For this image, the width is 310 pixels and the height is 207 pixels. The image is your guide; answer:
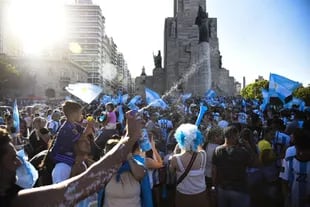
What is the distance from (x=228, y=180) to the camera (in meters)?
4.44

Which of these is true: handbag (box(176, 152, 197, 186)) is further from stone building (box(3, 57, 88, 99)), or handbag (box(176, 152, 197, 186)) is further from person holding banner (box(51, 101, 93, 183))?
stone building (box(3, 57, 88, 99))

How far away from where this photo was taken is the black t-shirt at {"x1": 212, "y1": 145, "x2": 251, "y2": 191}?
173 inches

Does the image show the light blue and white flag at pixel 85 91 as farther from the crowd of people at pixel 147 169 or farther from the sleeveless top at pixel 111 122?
the crowd of people at pixel 147 169

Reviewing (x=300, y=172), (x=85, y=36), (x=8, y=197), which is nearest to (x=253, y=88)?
(x=85, y=36)

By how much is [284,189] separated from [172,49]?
5637cm

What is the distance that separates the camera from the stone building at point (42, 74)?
64375 mm

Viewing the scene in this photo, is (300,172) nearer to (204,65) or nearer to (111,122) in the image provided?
(111,122)

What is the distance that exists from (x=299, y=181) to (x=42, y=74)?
67.6 metres

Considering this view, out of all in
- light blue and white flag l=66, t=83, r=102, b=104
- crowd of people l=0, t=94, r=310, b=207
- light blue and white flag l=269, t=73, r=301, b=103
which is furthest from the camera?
light blue and white flag l=269, t=73, r=301, b=103

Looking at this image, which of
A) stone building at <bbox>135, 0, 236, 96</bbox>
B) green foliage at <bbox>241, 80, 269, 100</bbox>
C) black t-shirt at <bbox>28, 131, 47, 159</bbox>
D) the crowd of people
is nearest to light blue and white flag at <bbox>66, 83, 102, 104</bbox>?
the crowd of people

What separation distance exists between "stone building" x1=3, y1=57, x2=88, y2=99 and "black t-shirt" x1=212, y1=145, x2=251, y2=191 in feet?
196

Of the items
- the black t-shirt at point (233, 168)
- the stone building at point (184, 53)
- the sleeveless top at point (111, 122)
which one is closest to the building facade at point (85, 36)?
the stone building at point (184, 53)

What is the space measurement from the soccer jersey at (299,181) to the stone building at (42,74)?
60.0m

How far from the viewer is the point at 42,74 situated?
224 feet
